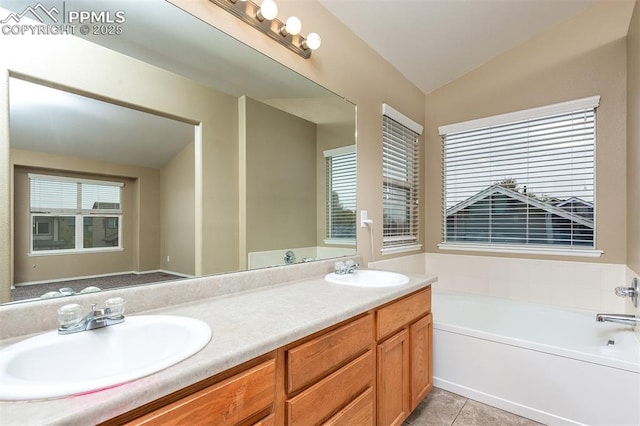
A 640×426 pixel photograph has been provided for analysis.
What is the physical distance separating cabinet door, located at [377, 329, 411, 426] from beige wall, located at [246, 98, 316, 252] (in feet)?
2.52

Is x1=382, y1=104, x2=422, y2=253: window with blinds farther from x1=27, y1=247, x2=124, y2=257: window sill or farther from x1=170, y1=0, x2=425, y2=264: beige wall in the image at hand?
x1=27, y1=247, x2=124, y2=257: window sill

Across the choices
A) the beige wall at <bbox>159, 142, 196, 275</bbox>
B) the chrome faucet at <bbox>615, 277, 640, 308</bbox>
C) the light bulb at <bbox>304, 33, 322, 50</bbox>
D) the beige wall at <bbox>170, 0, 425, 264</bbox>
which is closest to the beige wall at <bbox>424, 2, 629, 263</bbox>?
the chrome faucet at <bbox>615, 277, 640, 308</bbox>

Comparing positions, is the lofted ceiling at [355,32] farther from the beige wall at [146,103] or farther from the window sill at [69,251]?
the window sill at [69,251]

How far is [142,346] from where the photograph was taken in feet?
3.18

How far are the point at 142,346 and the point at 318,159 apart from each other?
1.48 m

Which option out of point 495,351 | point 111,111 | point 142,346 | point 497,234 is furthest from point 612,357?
point 111,111

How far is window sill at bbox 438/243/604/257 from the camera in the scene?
8.14 feet

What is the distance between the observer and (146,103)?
1.23 metres

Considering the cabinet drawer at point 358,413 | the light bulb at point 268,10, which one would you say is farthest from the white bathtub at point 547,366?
the light bulb at point 268,10

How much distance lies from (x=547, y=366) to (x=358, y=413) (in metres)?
1.30

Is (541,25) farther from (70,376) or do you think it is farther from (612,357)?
(70,376)

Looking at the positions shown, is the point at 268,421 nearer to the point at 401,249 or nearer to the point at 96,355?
the point at 96,355

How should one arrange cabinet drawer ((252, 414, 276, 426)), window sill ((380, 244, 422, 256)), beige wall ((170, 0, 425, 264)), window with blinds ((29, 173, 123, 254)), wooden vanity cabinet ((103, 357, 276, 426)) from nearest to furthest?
1. wooden vanity cabinet ((103, 357, 276, 426))
2. cabinet drawer ((252, 414, 276, 426))
3. window with blinds ((29, 173, 123, 254))
4. beige wall ((170, 0, 425, 264))
5. window sill ((380, 244, 422, 256))

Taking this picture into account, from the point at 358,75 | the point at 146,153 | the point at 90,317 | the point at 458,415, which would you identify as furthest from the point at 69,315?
the point at 358,75
